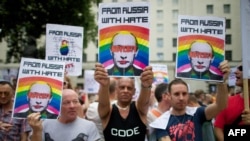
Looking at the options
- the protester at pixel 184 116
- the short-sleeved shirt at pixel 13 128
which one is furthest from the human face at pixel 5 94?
the protester at pixel 184 116

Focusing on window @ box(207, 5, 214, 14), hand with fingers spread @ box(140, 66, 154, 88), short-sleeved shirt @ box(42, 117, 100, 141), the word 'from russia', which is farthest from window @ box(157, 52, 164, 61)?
short-sleeved shirt @ box(42, 117, 100, 141)

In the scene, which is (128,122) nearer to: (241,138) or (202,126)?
(202,126)

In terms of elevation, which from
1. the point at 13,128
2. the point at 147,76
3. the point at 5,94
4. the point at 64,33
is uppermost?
the point at 64,33

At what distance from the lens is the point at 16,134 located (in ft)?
15.9

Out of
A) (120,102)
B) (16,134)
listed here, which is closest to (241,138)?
(120,102)

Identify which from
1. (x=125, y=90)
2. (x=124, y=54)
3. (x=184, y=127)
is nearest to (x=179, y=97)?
→ (x=184, y=127)

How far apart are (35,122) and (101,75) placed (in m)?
0.74

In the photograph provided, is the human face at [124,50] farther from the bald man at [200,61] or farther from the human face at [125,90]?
the bald man at [200,61]

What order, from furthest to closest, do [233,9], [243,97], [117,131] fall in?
1. [233,9]
2. [243,97]
3. [117,131]

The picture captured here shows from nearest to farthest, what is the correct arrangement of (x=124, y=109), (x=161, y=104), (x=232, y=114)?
(x=124, y=109) < (x=232, y=114) < (x=161, y=104)

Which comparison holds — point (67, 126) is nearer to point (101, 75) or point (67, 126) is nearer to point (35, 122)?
point (35, 122)

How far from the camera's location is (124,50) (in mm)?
4297

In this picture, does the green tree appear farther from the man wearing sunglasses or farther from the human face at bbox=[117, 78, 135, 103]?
the man wearing sunglasses

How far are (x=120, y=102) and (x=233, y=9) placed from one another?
2847 millimetres
